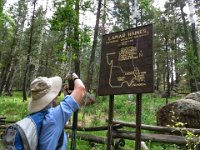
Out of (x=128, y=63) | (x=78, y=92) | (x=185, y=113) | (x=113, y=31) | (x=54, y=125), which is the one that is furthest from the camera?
(x=113, y=31)

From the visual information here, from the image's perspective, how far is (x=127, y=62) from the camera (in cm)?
715

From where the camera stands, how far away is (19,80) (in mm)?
50625

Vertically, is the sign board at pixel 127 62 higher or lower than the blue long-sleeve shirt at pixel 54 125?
higher

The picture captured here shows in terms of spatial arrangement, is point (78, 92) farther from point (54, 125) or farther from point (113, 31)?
point (113, 31)

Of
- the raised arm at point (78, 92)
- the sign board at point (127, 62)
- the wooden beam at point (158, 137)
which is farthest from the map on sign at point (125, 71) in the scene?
the raised arm at point (78, 92)

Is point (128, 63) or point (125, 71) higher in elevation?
point (128, 63)

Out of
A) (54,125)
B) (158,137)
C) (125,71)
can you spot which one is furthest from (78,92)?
(158,137)

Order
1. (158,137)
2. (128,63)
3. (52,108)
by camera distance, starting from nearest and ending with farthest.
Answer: (52,108) → (128,63) → (158,137)

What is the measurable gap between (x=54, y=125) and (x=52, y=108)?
246 millimetres

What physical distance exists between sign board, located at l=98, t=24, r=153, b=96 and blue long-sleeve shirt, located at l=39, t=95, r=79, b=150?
146 inches

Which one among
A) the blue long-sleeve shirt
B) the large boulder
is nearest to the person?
the blue long-sleeve shirt

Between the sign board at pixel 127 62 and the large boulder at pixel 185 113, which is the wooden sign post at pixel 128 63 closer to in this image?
the sign board at pixel 127 62

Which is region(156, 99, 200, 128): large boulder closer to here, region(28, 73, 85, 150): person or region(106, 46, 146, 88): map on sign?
region(106, 46, 146, 88): map on sign

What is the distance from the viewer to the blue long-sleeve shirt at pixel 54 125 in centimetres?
283
